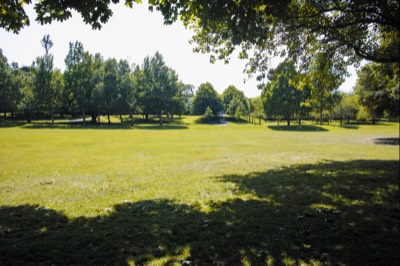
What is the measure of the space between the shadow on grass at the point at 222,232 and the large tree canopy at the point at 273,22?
20.9 ft

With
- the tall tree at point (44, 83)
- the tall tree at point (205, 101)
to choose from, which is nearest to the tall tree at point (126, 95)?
the tall tree at point (44, 83)

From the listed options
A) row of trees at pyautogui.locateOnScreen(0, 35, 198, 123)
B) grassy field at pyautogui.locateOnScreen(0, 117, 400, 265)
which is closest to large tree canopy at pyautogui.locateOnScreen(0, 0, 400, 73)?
grassy field at pyautogui.locateOnScreen(0, 117, 400, 265)

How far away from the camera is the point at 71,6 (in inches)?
302

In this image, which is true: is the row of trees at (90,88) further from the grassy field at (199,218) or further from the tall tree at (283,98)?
the grassy field at (199,218)

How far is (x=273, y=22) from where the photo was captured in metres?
12.3

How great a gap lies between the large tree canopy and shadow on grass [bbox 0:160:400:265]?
20.9 feet

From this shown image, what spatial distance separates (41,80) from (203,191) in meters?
79.7

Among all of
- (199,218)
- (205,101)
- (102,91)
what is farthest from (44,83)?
(199,218)

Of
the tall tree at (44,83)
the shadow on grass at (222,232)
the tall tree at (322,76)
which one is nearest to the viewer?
the shadow on grass at (222,232)

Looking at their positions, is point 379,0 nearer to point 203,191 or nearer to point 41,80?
point 203,191

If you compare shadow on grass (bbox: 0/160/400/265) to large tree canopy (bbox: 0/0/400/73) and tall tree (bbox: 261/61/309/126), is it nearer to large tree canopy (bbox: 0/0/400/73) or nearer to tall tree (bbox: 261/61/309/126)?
large tree canopy (bbox: 0/0/400/73)

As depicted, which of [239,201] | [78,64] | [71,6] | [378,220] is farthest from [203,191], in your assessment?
[78,64]

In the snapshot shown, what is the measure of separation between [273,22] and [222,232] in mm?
10116

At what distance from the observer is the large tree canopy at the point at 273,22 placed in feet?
26.2
